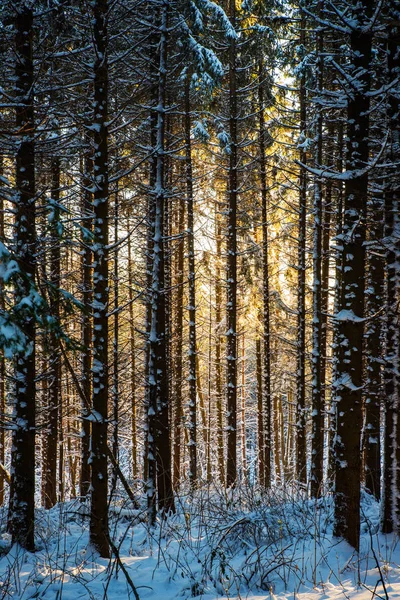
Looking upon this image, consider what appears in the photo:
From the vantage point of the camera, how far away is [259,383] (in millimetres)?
19969

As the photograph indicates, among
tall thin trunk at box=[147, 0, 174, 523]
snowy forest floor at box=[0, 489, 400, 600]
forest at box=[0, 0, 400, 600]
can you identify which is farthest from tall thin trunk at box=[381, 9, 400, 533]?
tall thin trunk at box=[147, 0, 174, 523]

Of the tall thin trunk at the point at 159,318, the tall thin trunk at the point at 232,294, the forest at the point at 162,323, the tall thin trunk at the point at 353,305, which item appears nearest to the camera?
the forest at the point at 162,323

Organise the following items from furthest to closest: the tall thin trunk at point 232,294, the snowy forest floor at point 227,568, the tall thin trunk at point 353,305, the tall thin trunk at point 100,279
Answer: the tall thin trunk at point 232,294 → the tall thin trunk at point 100,279 → the tall thin trunk at point 353,305 → the snowy forest floor at point 227,568

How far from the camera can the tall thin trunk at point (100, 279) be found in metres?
6.36

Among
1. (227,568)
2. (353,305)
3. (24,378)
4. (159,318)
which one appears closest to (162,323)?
(159,318)

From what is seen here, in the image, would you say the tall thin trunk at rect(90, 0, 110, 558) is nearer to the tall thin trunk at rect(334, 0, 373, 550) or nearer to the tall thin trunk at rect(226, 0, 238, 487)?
the tall thin trunk at rect(334, 0, 373, 550)

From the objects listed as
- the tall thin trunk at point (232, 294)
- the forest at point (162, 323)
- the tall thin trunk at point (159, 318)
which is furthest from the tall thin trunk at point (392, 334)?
the tall thin trunk at point (232, 294)

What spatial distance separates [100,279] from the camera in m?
6.65

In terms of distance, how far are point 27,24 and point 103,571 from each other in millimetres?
8096

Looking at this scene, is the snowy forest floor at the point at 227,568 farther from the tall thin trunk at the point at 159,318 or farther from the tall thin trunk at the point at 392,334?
the tall thin trunk at the point at 159,318

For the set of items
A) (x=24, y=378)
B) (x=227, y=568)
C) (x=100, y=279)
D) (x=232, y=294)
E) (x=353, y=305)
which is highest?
(x=100, y=279)

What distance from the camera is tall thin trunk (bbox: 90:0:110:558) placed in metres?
6.36

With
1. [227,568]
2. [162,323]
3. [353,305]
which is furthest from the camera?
[162,323]

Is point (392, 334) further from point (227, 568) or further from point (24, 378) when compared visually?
point (24, 378)
